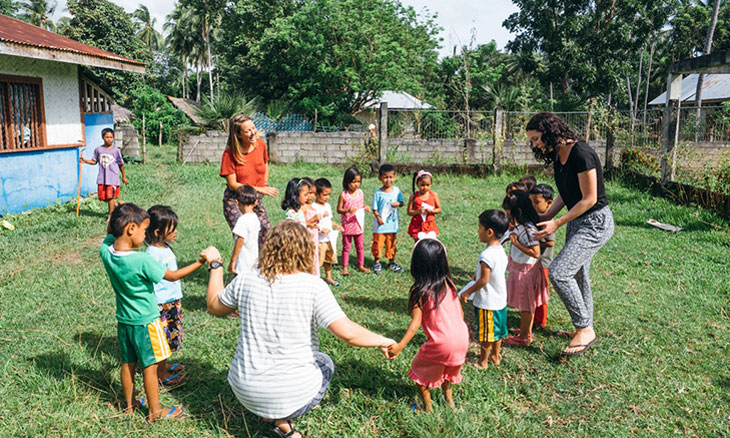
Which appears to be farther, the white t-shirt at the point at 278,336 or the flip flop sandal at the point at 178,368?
the flip flop sandal at the point at 178,368

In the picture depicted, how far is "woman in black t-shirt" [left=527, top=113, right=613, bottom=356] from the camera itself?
13.1 feet

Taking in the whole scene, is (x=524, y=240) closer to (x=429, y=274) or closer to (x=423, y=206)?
(x=429, y=274)

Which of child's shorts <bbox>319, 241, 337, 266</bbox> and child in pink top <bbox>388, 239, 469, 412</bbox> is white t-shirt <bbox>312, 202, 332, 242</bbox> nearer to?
child's shorts <bbox>319, 241, 337, 266</bbox>

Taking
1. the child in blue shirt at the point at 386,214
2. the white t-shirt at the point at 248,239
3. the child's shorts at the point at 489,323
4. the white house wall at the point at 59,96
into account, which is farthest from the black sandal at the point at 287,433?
the white house wall at the point at 59,96

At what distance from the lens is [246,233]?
484cm

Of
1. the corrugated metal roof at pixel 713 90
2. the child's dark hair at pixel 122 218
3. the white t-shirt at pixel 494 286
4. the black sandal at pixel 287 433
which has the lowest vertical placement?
the black sandal at pixel 287 433

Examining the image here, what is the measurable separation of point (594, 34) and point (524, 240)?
26.3 metres

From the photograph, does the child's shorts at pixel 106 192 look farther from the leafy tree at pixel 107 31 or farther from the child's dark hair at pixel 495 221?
the leafy tree at pixel 107 31

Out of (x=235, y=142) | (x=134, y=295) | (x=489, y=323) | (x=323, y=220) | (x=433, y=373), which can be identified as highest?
(x=235, y=142)

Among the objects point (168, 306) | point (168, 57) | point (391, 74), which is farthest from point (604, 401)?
point (168, 57)

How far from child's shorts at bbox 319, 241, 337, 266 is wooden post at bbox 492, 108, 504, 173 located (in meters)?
9.46

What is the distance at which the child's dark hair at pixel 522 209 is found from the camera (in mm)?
4461

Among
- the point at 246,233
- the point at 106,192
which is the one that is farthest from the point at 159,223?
the point at 106,192

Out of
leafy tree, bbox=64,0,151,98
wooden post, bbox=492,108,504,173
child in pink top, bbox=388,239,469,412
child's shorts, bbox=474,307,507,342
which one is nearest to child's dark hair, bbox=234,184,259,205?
child in pink top, bbox=388,239,469,412
